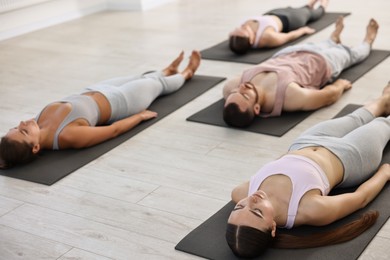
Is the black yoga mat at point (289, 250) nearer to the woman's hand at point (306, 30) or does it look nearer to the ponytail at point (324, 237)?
the ponytail at point (324, 237)

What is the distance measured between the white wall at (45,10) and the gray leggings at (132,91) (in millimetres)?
2351

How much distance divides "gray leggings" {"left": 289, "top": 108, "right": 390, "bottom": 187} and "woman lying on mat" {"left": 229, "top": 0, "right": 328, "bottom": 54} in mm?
1788

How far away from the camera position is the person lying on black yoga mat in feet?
10.4

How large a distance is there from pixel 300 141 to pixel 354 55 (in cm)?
160

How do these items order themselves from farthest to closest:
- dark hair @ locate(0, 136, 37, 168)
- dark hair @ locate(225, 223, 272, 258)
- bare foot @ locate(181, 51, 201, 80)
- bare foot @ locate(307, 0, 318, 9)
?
bare foot @ locate(307, 0, 318, 9), bare foot @ locate(181, 51, 201, 80), dark hair @ locate(0, 136, 37, 168), dark hair @ locate(225, 223, 272, 258)

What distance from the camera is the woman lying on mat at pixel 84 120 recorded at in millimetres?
2939

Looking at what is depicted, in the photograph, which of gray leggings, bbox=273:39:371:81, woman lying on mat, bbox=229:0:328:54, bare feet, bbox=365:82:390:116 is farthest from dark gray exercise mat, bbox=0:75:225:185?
bare feet, bbox=365:82:390:116

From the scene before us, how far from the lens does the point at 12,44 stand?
17.9 ft

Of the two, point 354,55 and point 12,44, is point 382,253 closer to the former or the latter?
point 354,55

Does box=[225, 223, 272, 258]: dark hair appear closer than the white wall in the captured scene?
Yes

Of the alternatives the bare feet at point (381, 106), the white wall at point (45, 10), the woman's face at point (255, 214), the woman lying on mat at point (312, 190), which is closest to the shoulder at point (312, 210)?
the woman lying on mat at point (312, 190)

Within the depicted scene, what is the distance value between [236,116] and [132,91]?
63 centimetres

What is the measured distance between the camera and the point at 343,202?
2279 millimetres

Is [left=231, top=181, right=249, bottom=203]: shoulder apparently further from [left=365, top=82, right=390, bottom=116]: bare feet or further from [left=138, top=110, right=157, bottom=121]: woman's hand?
[left=138, top=110, right=157, bottom=121]: woman's hand
